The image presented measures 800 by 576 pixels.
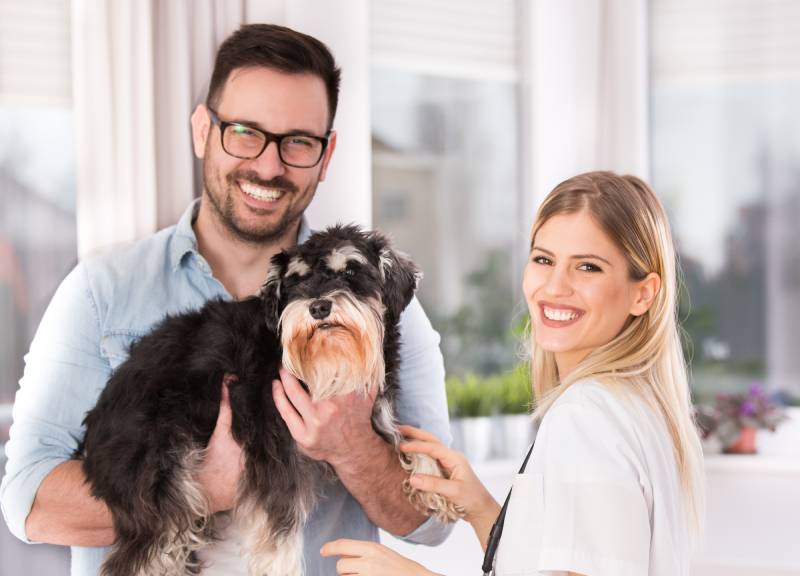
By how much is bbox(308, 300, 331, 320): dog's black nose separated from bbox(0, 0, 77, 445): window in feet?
5.12

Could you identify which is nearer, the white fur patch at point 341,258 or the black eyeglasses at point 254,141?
the white fur patch at point 341,258

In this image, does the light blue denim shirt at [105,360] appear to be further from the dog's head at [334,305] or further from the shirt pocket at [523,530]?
the shirt pocket at [523,530]

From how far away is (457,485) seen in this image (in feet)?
6.65

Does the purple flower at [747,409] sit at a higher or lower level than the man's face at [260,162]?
lower

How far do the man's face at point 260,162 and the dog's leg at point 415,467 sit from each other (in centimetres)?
57

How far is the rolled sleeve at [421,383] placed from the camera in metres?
2.24

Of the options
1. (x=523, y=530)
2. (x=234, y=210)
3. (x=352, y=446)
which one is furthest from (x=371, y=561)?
(x=234, y=210)

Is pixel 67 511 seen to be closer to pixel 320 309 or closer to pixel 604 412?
pixel 320 309

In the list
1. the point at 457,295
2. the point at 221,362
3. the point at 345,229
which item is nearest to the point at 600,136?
the point at 457,295

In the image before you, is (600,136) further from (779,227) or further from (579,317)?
(579,317)

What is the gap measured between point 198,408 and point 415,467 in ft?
1.93

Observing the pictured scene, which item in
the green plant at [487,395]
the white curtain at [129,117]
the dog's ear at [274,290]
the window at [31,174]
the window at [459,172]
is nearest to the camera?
the dog's ear at [274,290]

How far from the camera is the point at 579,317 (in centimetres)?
169

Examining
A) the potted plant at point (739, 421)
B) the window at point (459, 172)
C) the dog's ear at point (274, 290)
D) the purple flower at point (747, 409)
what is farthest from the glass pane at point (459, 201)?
the dog's ear at point (274, 290)
